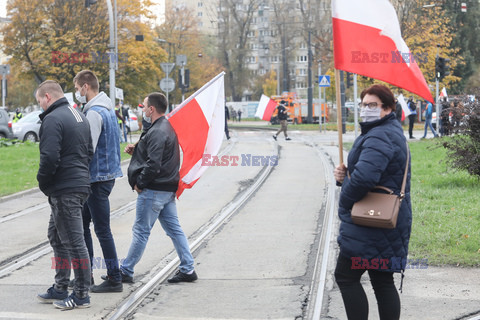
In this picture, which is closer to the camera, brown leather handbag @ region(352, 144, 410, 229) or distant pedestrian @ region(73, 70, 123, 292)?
brown leather handbag @ region(352, 144, 410, 229)

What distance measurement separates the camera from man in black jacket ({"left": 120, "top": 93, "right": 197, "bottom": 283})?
6637 mm

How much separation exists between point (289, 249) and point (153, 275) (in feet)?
6.43

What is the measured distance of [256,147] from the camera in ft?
85.4

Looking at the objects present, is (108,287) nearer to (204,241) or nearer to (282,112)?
(204,241)

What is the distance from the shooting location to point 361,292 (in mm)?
4941

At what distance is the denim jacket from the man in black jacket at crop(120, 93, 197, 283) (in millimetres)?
174

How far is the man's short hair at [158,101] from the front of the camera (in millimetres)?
6836

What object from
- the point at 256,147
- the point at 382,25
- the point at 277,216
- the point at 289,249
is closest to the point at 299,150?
the point at 256,147

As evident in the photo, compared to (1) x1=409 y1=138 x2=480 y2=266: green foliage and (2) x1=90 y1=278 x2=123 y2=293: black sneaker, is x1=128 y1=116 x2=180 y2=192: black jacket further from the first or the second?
(1) x1=409 y1=138 x2=480 y2=266: green foliage

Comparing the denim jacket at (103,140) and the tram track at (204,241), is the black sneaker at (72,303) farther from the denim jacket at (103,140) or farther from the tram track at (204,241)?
A: the denim jacket at (103,140)

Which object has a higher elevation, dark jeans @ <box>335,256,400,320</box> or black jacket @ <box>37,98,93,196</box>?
black jacket @ <box>37,98,93,196</box>

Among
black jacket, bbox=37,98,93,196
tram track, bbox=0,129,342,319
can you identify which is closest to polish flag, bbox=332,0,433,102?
tram track, bbox=0,129,342,319

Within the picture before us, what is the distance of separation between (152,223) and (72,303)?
3.74ft

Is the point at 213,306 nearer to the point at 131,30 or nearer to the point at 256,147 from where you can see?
the point at 256,147
